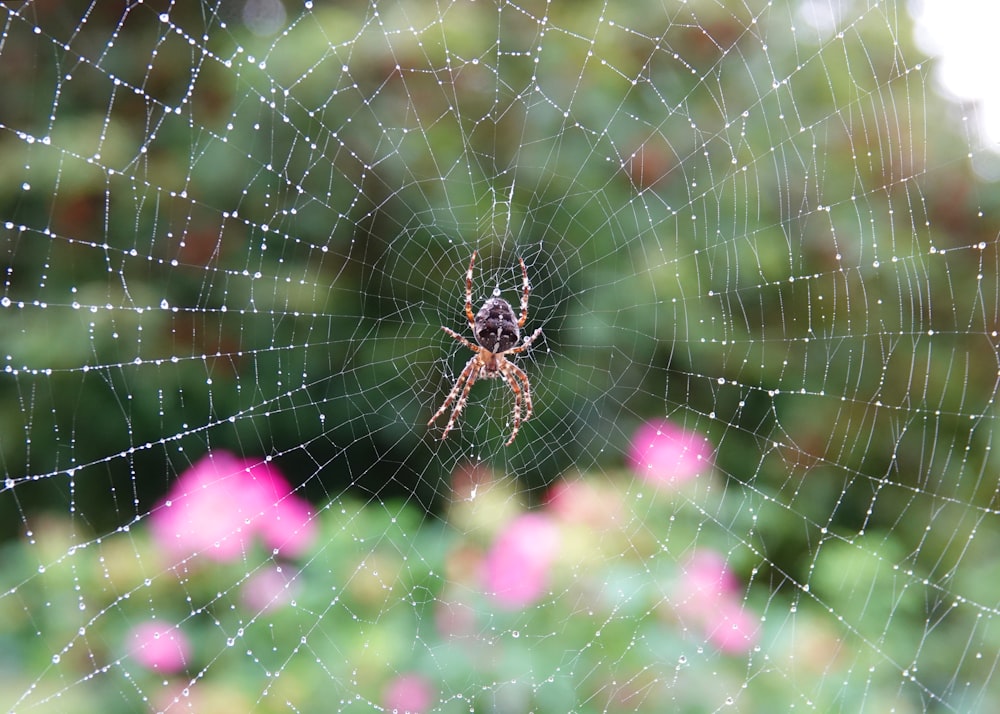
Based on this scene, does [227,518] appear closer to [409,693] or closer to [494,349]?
[409,693]

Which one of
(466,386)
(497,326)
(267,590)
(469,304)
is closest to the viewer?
(267,590)

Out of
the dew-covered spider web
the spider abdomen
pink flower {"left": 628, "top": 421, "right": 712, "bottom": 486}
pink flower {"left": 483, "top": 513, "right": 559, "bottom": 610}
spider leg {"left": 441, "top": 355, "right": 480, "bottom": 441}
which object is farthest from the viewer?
spider leg {"left": 441, "top": 355, "right": 480, "bottom": 441}

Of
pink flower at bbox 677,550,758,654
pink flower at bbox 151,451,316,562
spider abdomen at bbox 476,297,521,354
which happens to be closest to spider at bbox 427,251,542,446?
spider abdomen at bbox 476,297,521,354

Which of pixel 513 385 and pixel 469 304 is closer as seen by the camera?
pixel 469 304

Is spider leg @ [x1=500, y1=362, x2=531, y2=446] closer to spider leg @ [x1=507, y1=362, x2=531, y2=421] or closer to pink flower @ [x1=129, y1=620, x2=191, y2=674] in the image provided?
spider leg @ [x1=507, y1=362, x2=531, y2=421]

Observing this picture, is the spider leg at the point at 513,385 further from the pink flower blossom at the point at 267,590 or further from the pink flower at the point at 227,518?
the pink flower blossom at the point at 267,590

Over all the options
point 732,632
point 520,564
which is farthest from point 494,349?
point 732,632

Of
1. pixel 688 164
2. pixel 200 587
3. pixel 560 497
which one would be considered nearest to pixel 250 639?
pixel 200 587
